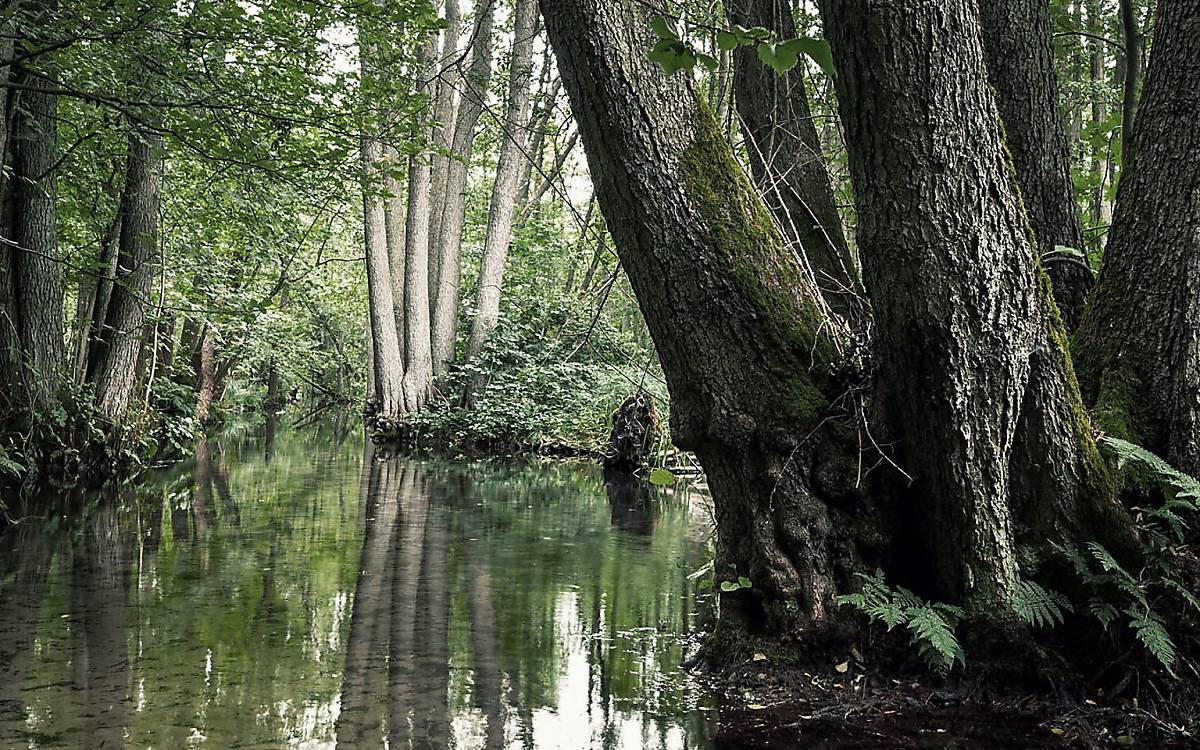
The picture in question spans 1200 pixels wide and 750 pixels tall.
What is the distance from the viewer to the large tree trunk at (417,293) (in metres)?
17.5

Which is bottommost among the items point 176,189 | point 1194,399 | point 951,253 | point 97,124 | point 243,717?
point 243,717

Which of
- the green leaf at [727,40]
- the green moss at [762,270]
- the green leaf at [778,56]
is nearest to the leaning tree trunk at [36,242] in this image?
the green moss at [762,270]

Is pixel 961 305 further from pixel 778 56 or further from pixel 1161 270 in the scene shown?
pixel 778 56

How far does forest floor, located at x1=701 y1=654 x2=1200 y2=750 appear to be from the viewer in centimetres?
333

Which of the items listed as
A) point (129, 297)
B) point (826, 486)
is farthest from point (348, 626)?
point (129, 297)

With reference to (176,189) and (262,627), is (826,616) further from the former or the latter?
(176,189)

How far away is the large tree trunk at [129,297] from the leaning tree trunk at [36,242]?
158 cm

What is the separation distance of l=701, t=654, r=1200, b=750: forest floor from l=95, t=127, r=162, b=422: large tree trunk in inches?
386

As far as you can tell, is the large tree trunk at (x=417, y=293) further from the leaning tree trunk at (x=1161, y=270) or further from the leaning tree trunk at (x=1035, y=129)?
the leaning tree trunk at (x=1161, y=270)

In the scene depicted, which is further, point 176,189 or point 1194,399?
point 176,189

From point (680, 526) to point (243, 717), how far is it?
5592 millimetres

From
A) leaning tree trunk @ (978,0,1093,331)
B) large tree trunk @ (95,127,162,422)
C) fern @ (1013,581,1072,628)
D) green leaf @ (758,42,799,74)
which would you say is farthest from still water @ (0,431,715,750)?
leaning tree trunk @ (978,0,1093,331)

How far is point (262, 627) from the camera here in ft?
15.4

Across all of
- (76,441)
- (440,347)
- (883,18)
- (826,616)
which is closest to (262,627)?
(826,616)
